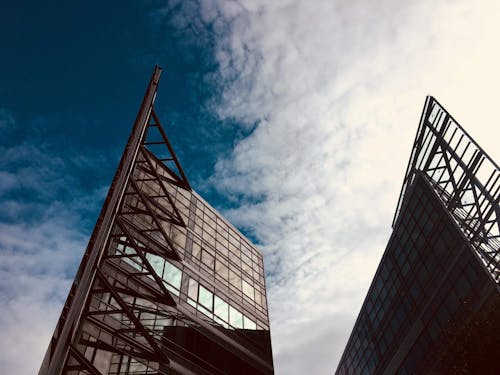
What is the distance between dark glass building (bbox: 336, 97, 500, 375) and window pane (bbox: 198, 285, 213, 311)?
13.2m

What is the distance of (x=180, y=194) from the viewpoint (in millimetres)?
32938


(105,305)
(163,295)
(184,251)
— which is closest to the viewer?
(105,305)

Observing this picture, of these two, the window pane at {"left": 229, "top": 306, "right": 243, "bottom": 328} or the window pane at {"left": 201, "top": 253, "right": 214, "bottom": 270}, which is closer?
the window pane at {"left": 229, "top": 306, "right": 243, "bottom": 328}

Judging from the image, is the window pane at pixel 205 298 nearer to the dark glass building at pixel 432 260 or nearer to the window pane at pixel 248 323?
the window pane at pixel 248 323

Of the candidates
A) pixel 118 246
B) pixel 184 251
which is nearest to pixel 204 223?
pixel 184 251

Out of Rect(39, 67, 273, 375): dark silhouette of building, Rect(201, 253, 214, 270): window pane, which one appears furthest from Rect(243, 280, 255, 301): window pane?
Rect(201, 253, 214, 270): window pane

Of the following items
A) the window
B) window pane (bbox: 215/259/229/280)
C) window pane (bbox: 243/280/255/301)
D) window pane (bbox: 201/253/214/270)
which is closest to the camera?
the window

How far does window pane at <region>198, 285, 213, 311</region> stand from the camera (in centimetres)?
2534

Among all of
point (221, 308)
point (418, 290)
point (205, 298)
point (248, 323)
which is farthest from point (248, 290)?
point (418, 290)

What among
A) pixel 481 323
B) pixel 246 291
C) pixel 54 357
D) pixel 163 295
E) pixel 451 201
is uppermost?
pixel 451 201

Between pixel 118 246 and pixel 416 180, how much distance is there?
27.9m

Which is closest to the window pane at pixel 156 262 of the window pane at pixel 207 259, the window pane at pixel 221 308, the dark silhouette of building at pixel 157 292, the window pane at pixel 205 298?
the dark silhouette of building at pixel 157 292

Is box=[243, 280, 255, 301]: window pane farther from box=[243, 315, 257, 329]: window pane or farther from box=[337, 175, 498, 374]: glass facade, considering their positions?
box=[337, 175, 498, 374]: glass facade

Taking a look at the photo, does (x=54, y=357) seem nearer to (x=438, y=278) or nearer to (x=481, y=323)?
(x=481, y=323)
